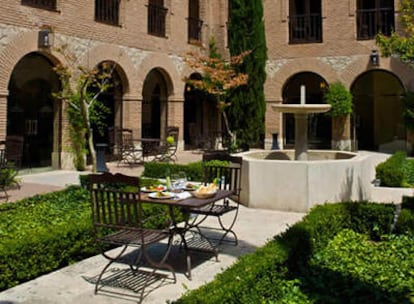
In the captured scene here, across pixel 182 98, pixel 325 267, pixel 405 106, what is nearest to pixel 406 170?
pixel 405 106

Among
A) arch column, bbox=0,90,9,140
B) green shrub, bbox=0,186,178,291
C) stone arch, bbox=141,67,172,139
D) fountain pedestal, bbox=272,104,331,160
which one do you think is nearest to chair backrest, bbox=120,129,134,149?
stone arch, bbox=141,67,172,139

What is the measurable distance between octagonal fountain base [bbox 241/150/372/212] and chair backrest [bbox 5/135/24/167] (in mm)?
6167

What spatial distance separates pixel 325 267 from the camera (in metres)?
5.01

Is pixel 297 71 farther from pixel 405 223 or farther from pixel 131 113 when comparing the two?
pixel 405 223

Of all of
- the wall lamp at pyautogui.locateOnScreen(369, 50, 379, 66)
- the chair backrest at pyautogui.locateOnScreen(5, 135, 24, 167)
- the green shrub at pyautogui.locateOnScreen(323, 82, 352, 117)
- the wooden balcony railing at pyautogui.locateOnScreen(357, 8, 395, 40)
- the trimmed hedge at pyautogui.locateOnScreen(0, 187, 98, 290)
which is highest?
the wooden balcony railing at pyautogui.locateOnScreen(357, 8, 395, 40)

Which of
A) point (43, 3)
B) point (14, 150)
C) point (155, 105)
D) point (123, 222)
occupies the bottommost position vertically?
point (123, 222)

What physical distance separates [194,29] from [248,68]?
4.22 metres

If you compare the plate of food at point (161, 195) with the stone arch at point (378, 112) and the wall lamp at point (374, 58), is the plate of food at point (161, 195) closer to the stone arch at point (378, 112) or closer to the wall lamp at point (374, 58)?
the wall lamp at point (374, 58)

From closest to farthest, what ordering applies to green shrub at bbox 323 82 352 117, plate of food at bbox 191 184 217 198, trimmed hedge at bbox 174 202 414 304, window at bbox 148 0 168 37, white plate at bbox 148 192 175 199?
trimmed hedge at bbox 174 202 414 304, white plate at bbox 148 192 175 199, plate of food at bbox 191 184 217 198, window at bbox 148 0 168 37, green shrub at bbox 323 82 352 117

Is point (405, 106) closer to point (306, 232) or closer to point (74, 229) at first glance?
point (306, 232)

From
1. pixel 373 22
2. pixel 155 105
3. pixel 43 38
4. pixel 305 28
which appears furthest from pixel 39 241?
pixel 373 22

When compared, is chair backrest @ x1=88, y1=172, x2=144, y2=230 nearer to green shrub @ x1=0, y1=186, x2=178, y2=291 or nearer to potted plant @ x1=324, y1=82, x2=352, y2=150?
green shrub @ x1=0, y1=186, x2=178, y2=291

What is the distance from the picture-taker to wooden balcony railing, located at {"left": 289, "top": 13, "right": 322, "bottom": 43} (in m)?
19.3

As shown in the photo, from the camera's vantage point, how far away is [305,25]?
19.5m
